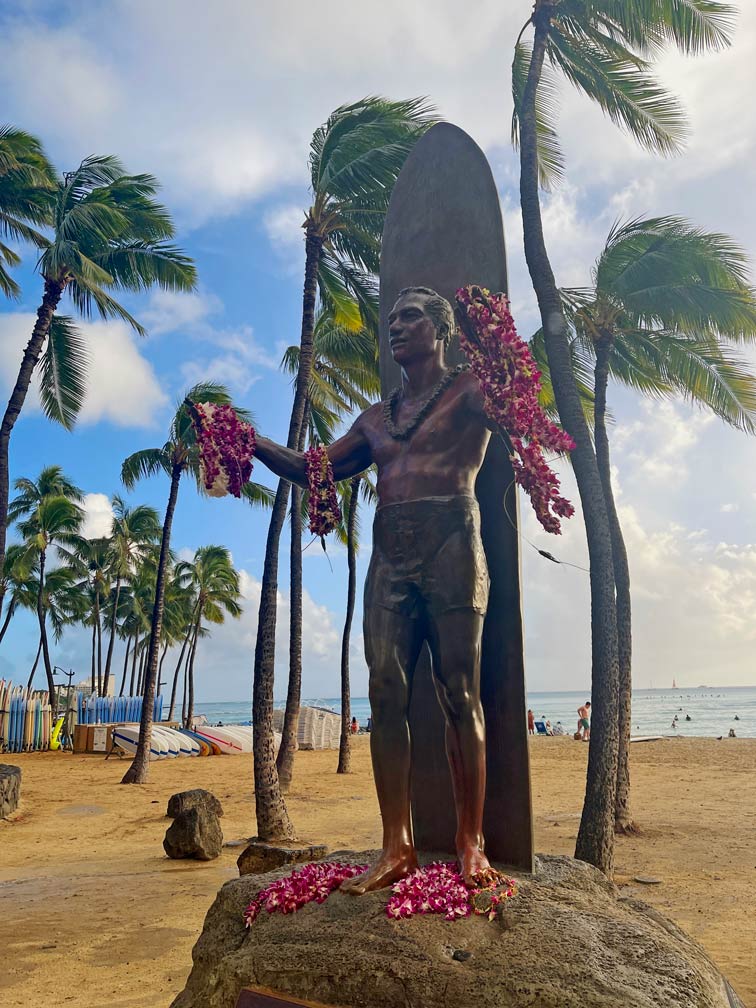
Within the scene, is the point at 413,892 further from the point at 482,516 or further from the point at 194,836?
the point at 194,836

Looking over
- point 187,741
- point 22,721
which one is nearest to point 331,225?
point 187,741

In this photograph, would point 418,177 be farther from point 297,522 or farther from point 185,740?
point 185,740

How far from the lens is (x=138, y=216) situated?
1527 centimetres

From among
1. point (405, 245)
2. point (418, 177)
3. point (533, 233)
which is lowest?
point (405, 245)

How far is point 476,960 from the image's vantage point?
257cm

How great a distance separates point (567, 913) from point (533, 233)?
25.9 feet

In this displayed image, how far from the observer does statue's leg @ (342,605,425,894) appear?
124 inches

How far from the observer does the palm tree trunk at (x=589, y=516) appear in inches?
307

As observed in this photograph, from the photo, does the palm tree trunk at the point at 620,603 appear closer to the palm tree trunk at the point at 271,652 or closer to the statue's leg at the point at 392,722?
the palm tree trunk at the point at 271,652

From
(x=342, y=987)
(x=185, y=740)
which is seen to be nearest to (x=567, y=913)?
(x=342, y=987)

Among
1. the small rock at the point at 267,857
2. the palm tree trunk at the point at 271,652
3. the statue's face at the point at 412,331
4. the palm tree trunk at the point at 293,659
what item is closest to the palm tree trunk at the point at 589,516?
the small rock at the point at 267,857

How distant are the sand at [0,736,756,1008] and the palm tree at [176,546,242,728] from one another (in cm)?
1999

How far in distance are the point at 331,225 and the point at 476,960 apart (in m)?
11.6

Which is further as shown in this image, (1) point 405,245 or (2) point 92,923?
(2) point 92,923
